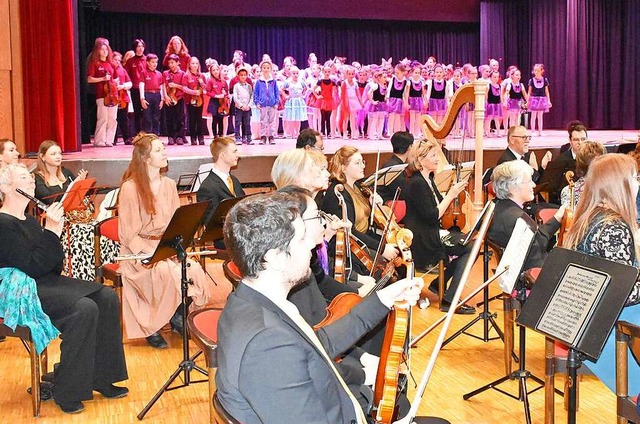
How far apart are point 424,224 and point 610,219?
2735 mm

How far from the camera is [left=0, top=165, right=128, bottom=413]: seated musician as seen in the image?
4.23 m

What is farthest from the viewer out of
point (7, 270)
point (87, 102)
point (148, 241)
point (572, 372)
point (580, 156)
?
point (87, 102)

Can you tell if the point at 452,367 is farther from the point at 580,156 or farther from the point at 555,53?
the point at 555,53

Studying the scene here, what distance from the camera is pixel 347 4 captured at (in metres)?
19.8

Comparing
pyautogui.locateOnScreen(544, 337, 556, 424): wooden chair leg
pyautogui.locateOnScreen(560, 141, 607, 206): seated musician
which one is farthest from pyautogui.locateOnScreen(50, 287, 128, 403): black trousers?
pyautogui.locateOnScreen(560, 141, 607, 206): seated musician

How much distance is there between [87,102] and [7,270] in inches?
408

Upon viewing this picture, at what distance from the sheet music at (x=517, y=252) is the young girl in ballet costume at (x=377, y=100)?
37.9 feet

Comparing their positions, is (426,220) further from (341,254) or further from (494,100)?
(494,100)

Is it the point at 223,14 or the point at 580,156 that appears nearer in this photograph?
the point at 580,156

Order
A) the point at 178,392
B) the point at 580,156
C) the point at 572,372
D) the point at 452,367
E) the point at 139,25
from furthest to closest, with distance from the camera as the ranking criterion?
the point at 139,25, the point at 580,156, the point at 452,367, the point at 178,392, the point at 572,372

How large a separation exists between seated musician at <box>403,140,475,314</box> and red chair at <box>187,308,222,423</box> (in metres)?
3.22

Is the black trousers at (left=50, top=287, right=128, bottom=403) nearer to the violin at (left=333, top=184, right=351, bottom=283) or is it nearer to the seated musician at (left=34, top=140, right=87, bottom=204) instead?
the violin at (left=333, top=184, right=351, bottom=283)

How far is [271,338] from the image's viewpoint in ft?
6.74

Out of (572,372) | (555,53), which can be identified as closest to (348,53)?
(555,53)
